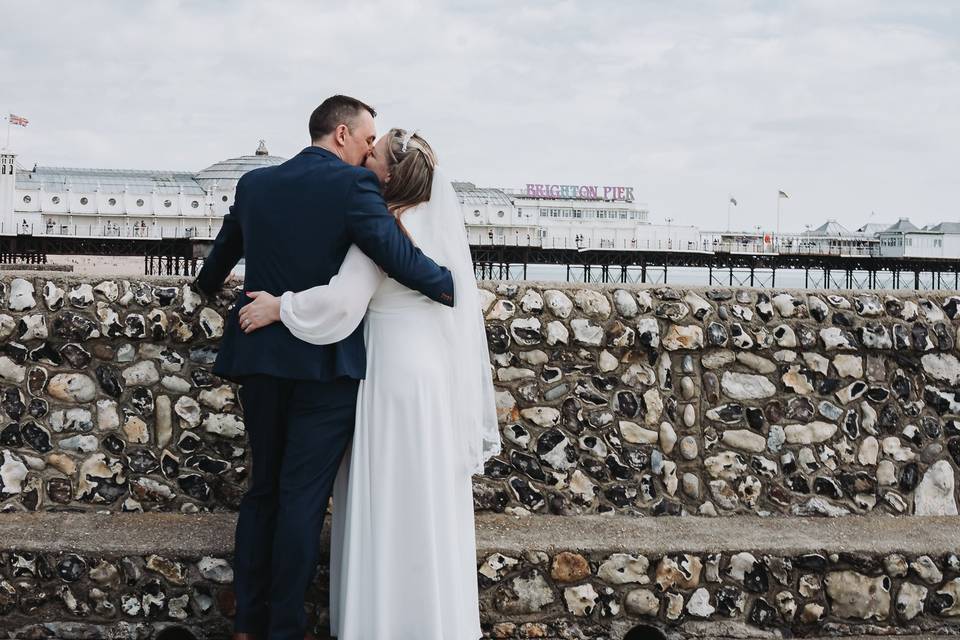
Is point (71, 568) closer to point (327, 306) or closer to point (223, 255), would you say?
point (223, 255)

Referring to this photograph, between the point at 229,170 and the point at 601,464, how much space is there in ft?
251

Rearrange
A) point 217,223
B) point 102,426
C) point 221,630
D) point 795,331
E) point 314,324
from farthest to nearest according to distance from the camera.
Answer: point 217,223, point 795,331, point 102,426, point 221,630, point 314,324

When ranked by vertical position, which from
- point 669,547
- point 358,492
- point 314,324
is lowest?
point 669,547

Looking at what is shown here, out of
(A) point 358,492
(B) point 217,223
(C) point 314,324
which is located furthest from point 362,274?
(B) point 217,223

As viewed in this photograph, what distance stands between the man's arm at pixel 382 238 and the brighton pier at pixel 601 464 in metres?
1.12

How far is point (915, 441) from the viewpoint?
13.2ft

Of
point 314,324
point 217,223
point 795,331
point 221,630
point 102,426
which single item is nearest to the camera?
point 314,324

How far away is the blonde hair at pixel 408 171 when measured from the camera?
2.74m

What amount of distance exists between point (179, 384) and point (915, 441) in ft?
11.0

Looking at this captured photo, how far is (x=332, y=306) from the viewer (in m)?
2.61

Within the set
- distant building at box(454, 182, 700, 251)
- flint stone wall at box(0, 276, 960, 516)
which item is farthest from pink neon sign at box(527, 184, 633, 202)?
flint stone wall at box(0, 276, 960, 516)

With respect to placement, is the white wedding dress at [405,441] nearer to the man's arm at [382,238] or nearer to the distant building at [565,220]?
the man's arm at [382,238]

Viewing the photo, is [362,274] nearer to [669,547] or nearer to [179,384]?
[179,384]

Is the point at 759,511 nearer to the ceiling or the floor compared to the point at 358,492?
nearer to the floor
